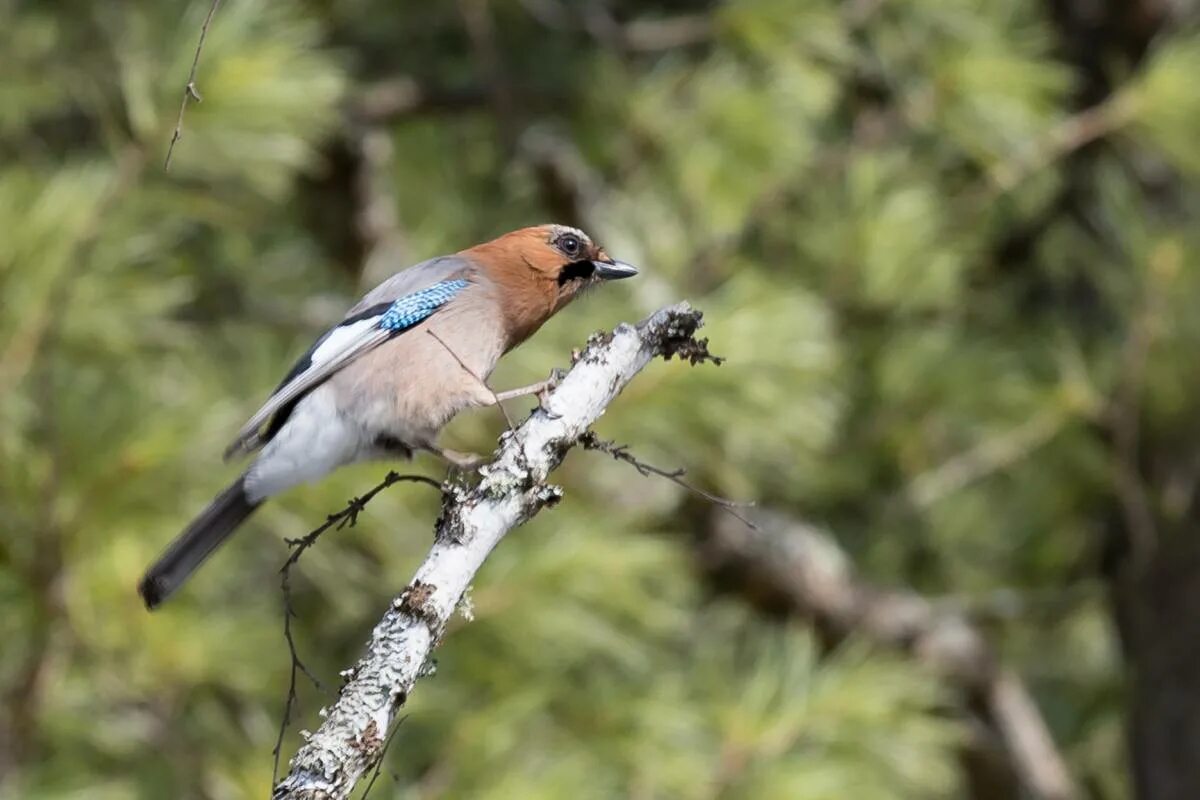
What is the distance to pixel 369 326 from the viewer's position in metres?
2.57

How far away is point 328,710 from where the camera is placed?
1.41 metres

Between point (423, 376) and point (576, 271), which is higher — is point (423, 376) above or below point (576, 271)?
below

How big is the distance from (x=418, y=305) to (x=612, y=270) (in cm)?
32

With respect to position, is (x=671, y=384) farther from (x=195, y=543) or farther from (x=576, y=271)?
(x=195, y=543)

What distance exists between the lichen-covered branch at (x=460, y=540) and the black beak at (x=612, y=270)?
0.84m

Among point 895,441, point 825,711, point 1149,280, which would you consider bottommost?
point 825,711

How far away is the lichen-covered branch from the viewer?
135cm

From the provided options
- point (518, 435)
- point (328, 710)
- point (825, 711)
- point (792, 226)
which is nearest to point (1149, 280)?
point (792, 226)

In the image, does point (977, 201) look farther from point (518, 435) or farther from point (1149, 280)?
point (518, 435)

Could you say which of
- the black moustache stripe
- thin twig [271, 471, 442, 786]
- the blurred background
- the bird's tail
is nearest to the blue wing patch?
the black moustache stripe

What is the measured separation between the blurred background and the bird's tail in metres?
0.52

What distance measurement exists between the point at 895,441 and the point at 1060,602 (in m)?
0.66

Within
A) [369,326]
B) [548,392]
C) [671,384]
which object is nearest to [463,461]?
[548,392]

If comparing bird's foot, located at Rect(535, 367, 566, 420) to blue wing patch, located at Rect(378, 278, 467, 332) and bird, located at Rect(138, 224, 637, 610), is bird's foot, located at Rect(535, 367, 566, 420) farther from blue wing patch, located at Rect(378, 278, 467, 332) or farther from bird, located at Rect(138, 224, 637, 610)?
blue wing patch, located at Rect(378, 278, 467, 332)
